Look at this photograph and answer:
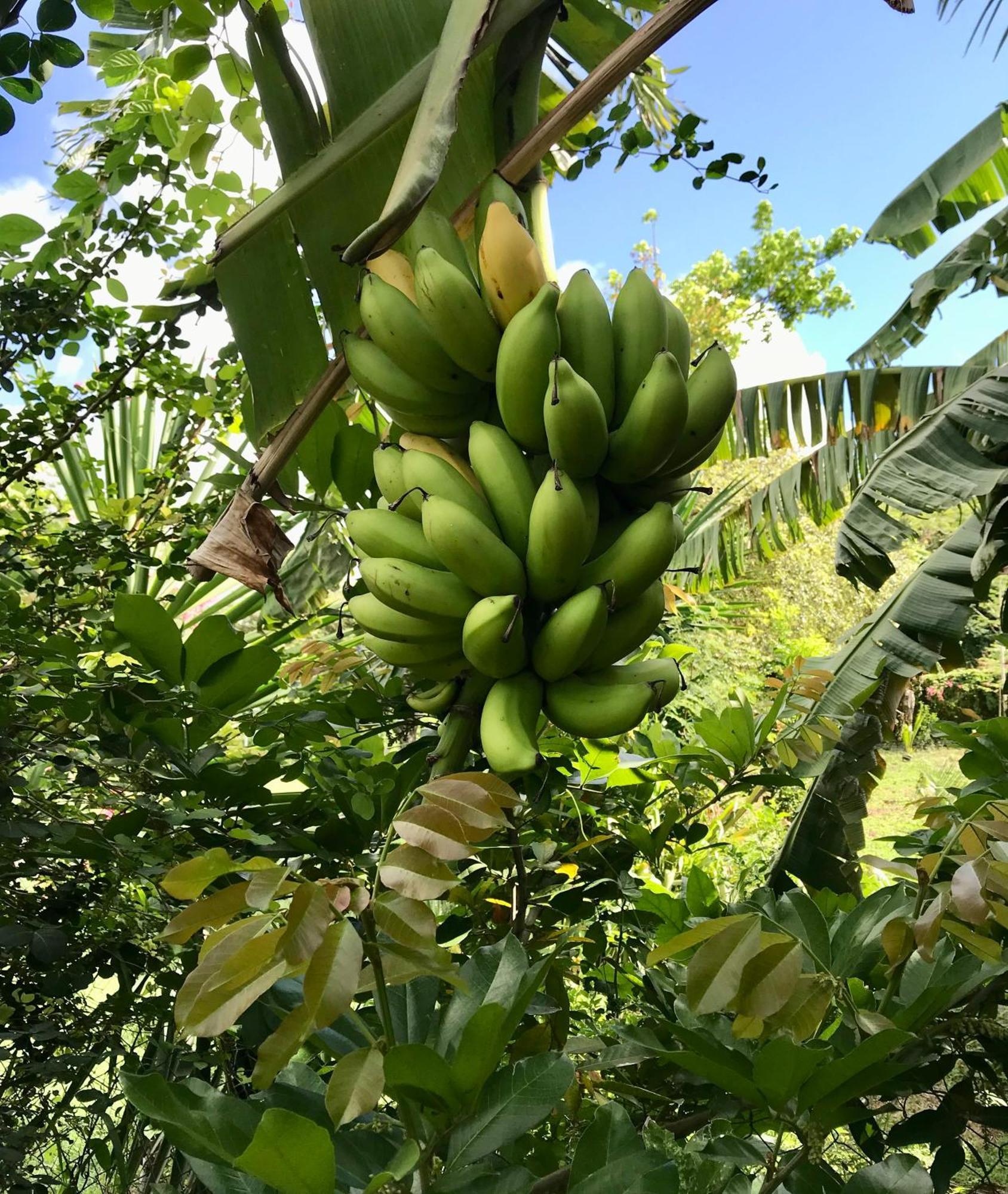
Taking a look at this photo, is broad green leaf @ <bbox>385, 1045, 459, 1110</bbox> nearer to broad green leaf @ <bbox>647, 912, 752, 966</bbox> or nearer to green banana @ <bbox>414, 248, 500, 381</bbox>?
broad green leaf @ <bbox>647, 912, 752, 966</bbox>

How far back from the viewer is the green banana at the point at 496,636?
548 mm

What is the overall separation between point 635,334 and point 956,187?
3074mm

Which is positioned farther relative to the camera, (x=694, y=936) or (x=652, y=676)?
(x=652, y=676)

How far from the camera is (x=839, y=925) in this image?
0.70m

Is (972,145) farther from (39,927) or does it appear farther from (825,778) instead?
(39,927)

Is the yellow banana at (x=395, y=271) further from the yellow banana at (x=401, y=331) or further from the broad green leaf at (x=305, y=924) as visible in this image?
the broad green leaf at (x=305, y=924)

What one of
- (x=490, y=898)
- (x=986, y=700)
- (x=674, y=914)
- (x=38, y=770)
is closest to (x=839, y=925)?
(x=674, y=914)

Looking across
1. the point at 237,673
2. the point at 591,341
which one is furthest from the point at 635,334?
the point at 237,673

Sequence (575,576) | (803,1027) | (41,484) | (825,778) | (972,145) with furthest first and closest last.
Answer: (972,145), (825,778), (41,484), (575,576), (803,1027)

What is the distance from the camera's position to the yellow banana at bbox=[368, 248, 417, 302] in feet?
2.32

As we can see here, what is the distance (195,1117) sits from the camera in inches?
15.6

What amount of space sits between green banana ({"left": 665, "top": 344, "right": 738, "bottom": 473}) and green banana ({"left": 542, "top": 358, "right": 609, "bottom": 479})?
0.09 meters

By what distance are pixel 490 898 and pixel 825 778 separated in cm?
130

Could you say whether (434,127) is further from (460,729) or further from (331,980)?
(331,980)
